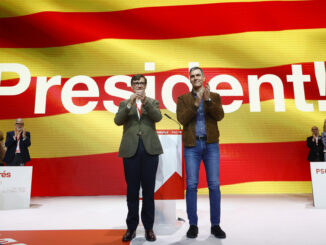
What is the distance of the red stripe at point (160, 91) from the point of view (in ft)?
14.3

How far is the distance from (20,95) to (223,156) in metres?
3.61

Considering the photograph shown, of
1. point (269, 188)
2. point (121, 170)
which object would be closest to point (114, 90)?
point (121, 170)

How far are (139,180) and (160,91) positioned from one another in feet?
8.52

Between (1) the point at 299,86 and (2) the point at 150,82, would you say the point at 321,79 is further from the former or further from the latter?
(2) the point at 150,82

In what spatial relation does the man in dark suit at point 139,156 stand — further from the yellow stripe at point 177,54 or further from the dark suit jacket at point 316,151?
the dark suit jacket at point 316,151

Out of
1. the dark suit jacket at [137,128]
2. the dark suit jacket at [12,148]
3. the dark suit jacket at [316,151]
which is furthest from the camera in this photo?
the dark suit jacket at [316,151]

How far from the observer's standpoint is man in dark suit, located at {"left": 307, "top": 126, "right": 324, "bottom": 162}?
3.94 metres

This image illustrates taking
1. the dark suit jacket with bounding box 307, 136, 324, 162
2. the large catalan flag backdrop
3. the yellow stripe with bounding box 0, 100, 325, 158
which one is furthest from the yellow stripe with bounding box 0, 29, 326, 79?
the dark suit jacket with bounding box 307, 136, 324, 162

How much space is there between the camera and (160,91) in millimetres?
4375

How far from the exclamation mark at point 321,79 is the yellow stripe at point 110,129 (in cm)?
15

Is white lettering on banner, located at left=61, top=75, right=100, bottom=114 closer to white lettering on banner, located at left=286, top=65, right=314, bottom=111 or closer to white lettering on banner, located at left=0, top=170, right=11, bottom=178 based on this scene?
white lettering on banner, located at left=0, top=170, right=11, bottom=178

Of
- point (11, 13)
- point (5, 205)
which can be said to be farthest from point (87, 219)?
point (11, 13)

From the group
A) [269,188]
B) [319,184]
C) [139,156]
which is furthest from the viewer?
[269,188]

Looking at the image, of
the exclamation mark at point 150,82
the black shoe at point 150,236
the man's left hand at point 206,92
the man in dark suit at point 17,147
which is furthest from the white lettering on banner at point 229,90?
the man in dark suit at point 17,147
